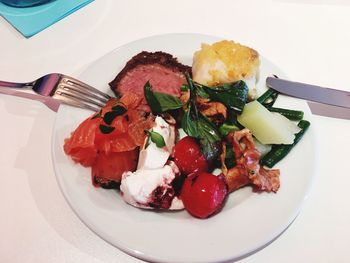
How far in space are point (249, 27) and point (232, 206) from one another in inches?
44.6

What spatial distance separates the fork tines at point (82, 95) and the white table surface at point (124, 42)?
0.19 metres

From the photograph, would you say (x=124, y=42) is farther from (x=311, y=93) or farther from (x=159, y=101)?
(x=311, y=93)

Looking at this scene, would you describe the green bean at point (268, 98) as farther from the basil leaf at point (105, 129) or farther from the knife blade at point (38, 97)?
the knife blade at point (38, 97)

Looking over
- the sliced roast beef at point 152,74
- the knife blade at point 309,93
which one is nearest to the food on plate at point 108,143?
the sliced roast beef at point 152,74

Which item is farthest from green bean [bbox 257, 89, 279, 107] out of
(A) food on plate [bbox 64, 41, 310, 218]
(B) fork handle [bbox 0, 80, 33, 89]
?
(B) fork handle [bbox 0, 80, 33, 89]

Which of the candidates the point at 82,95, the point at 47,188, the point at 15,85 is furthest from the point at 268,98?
the point at 15,85

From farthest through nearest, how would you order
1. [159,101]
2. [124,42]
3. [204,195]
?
[124,42], [159,101], [204,195]

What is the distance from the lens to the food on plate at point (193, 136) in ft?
3.87

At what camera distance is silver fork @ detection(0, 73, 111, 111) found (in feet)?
4.58

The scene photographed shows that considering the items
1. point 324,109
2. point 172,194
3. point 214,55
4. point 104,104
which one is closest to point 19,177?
point 104,104

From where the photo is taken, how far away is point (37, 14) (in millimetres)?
1889

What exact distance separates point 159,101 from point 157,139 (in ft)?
0.64

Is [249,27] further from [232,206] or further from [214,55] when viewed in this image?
[232,206]

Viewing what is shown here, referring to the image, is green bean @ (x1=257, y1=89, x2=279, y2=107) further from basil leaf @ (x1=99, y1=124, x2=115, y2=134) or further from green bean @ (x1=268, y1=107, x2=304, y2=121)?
basil leaf @ (x1=99, y1=124, x2=115, y2=134)
